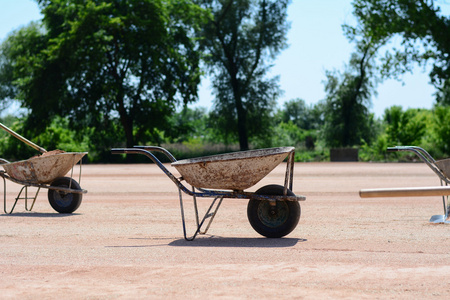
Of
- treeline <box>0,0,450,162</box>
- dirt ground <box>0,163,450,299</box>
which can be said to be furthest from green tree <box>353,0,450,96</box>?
dirt ground <box>0,163,450,299</box>

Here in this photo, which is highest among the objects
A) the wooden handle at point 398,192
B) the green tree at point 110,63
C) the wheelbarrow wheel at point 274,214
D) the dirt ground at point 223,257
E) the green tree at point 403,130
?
the green tree at point 110,63

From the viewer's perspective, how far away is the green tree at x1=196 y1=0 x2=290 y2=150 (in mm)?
41844

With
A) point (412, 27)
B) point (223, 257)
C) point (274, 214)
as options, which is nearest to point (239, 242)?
point (274, 214)

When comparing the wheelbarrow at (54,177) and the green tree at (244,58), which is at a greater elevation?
the green tree at (244,58)

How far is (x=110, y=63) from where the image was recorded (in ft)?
120

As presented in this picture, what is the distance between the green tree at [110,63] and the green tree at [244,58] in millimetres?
3933

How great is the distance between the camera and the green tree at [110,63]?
1368 inches

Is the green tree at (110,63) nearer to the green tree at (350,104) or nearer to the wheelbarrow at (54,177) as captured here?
the green tree at (350,104)

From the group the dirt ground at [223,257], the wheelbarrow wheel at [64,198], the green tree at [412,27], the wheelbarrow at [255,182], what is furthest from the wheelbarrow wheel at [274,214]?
the green tree at [412,27]

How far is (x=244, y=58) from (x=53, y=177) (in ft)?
112

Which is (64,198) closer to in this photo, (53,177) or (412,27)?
(53,177)

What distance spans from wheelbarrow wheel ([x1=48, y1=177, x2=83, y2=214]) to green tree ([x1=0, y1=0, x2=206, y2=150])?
25.8 metres

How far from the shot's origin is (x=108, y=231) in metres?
7.12

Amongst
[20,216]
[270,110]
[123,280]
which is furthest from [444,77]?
[123,280]
